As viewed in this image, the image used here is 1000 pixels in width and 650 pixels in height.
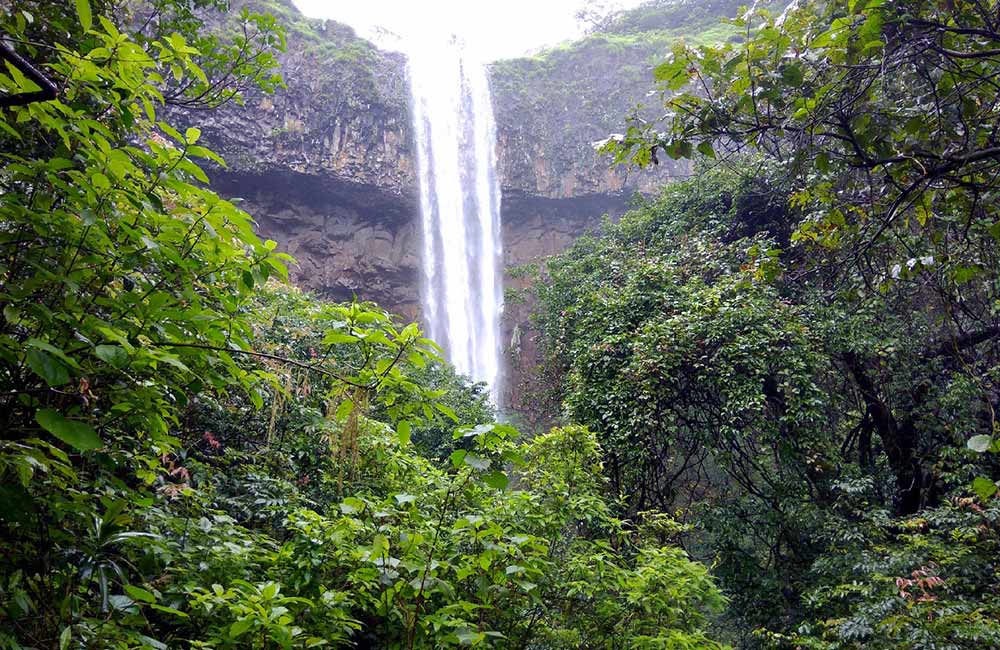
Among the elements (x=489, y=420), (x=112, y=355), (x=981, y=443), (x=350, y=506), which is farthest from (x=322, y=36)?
(x=981, y=443)

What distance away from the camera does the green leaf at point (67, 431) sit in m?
1.04

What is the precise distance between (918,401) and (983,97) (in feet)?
17.1

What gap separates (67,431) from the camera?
106 cm

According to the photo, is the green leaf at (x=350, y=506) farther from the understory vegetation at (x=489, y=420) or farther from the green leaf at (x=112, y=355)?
the green leaf at (x=112, y=355)

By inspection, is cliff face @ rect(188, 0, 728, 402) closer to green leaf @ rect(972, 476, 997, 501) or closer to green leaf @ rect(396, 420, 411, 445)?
green leaf @ rect(396, 420, 411, 445)

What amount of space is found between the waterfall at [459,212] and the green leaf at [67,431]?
1832 centimetres

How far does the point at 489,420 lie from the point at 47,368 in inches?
113

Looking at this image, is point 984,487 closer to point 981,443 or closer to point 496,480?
point 981,443

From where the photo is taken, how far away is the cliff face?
59.6ft

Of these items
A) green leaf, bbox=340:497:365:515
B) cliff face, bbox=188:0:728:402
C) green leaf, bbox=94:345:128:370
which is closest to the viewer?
green leaf, bbox=94:345:128:370

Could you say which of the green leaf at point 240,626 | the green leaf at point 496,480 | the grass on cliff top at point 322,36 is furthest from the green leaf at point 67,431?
the grass on cliff top at point 322,36

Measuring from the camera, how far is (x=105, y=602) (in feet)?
4.65

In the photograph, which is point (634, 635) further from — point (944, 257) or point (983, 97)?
point (983, 97)

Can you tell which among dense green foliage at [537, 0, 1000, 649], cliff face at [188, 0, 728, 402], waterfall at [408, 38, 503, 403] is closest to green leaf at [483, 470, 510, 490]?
dense green foliage at [537, 0, 1000, 649]
